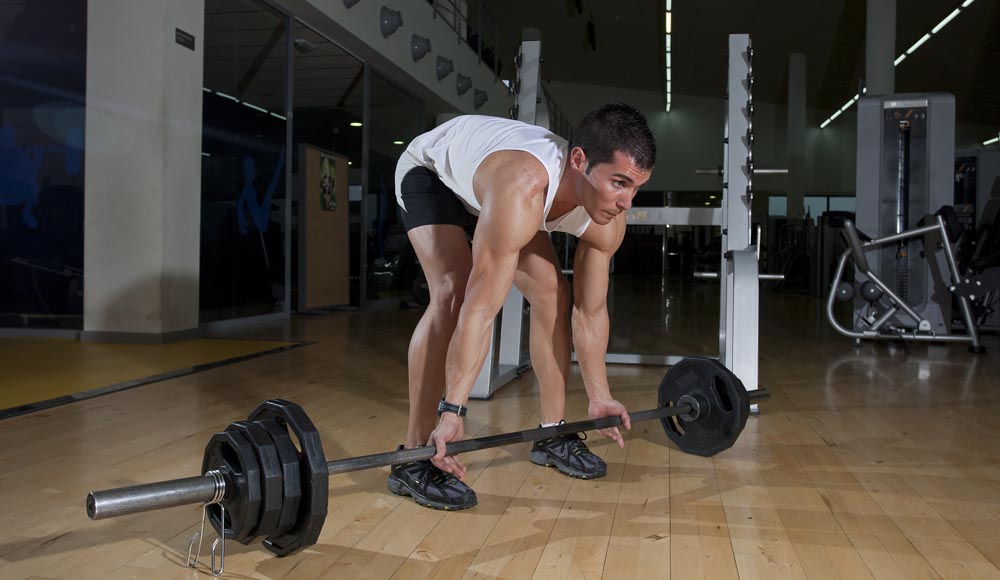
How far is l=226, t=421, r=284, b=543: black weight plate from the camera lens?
1.12 metres

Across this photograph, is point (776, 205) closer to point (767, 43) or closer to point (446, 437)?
point (767, 43)

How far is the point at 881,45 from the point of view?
287 inches

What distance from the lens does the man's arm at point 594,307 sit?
71.4 inches

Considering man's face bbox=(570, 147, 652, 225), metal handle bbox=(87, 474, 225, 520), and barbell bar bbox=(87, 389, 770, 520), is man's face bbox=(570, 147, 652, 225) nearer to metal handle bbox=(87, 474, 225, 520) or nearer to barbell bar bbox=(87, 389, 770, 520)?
barbell bar bbox=(87, 389, 770, 520)

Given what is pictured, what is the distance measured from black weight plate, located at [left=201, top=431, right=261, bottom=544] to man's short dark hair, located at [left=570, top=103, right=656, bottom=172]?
2.65ft

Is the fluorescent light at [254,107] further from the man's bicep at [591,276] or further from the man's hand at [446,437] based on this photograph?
the man's hand at [446,437]

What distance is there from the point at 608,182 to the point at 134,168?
353cm

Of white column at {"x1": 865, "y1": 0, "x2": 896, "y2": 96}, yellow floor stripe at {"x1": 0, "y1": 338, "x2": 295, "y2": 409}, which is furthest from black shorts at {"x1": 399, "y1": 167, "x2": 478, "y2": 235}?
white column at {"x1": 865, "y1": 0, "x2": 896, "y2": 96}

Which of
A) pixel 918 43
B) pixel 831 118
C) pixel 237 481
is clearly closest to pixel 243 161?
pixel 237 481

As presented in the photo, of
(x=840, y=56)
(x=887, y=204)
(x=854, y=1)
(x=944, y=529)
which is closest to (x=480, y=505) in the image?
(x=944, y=529)

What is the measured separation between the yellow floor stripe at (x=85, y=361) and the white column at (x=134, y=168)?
0.23 m

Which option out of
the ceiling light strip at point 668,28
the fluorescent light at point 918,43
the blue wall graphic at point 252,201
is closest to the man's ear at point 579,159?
the blue wall graphic at point 252,201

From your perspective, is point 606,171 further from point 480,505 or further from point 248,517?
point 248,517

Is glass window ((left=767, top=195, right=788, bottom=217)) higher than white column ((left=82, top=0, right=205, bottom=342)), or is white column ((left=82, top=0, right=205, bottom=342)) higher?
glass window ((left=767, top=195, right=788, bottom=217))
